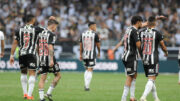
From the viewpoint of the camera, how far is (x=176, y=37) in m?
29.5

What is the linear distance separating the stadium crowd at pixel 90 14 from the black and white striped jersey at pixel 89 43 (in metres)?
10.7

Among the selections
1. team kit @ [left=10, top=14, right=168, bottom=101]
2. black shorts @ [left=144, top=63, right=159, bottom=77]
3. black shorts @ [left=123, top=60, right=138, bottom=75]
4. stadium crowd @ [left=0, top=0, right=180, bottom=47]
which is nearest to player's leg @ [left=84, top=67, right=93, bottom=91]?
team kit @ [left=10, top=14, right=168, bottom=101]

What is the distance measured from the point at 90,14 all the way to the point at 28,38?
18635mm

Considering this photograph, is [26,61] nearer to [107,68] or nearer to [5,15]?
[107,68]

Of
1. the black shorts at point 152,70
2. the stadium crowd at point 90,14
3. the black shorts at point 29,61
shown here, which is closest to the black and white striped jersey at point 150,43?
the black shorts at point 152,70

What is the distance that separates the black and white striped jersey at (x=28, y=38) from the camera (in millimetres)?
13898

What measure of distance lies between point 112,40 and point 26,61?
1593 centimetres

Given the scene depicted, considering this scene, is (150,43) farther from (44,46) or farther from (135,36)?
(44,46)

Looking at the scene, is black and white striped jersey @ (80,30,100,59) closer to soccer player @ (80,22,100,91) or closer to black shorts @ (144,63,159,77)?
soccer player @ (80,22,100,91)

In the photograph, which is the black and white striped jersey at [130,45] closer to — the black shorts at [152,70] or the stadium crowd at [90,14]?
the black shorts at [152,70]

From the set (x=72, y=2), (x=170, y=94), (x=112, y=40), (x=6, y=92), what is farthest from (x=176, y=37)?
(x=6, y=92)

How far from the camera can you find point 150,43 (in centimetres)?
1308

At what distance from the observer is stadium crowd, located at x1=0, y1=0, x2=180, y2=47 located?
29.9 meters

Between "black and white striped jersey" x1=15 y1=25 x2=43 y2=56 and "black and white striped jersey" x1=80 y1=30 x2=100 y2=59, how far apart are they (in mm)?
4875
